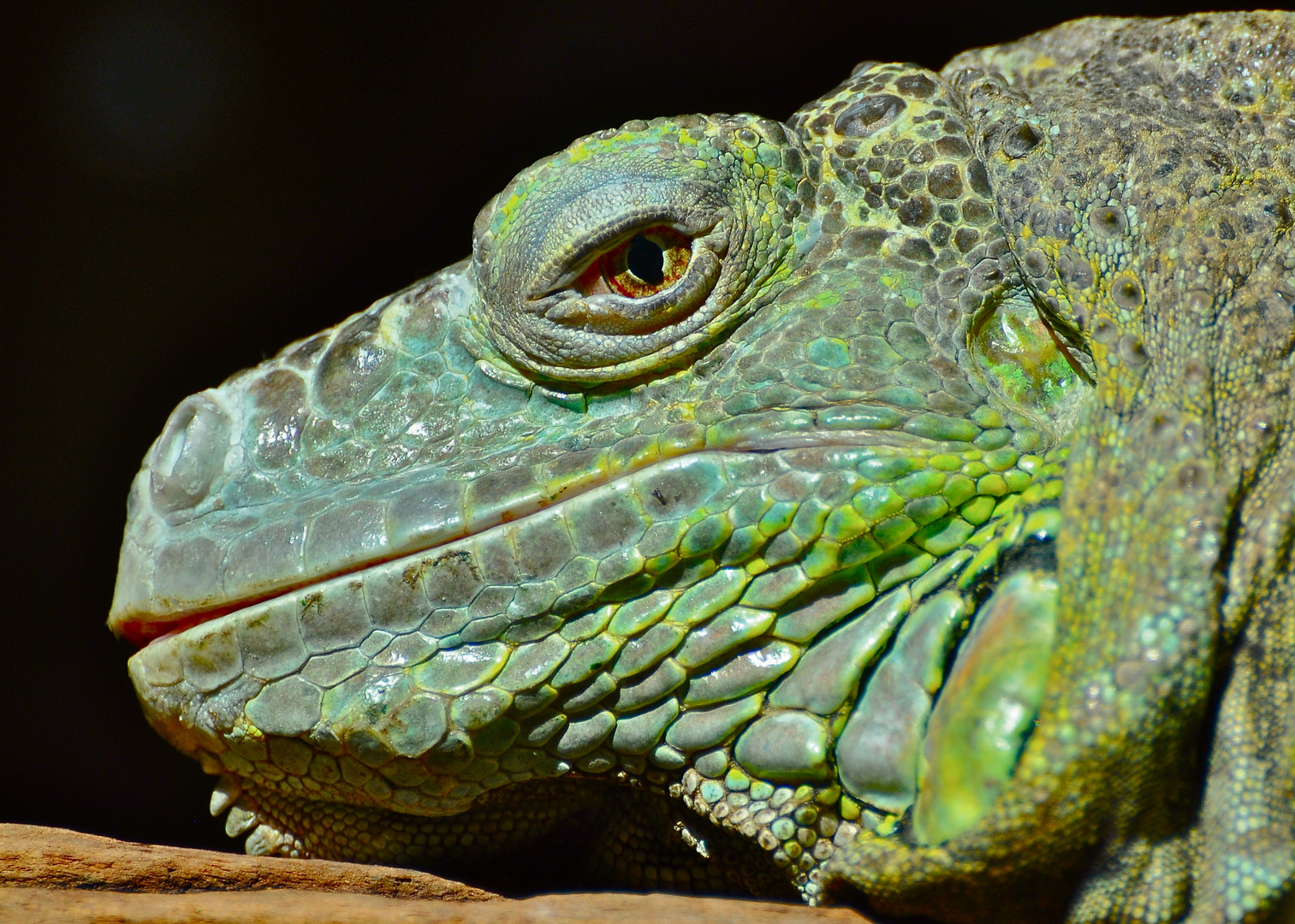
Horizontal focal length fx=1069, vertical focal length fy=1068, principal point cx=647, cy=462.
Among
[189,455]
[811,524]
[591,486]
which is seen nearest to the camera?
[811,524]

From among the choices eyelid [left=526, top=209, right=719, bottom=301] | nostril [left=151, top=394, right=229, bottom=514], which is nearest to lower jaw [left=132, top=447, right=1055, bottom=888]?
nostril [left=151, top=394, right=229, bottom=514]

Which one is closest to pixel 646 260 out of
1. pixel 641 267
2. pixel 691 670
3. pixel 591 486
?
pixel 641 267

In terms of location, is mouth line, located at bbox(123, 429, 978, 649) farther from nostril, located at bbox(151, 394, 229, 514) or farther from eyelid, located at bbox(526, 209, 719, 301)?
eyelid, located at bbox(526, 209, 719, 301)

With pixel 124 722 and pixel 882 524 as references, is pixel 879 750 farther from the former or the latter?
pixel 124 722

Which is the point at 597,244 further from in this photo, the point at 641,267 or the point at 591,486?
the point at 591,486

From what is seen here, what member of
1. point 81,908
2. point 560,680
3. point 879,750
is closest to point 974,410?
point 879,750

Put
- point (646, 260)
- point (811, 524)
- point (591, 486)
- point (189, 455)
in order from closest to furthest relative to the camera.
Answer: point (811, 524), point (591, 486), point (646, 260), point (189, 455)

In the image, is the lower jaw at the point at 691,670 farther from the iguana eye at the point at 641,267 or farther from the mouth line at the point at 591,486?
the iguana eye at the point at 641,267
